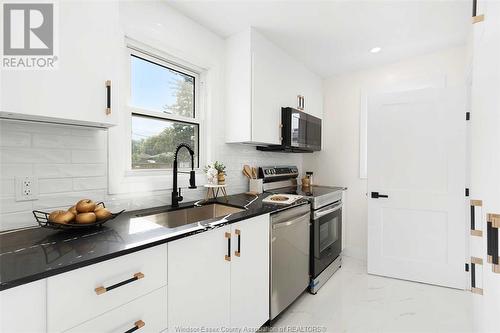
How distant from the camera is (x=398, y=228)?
282cm

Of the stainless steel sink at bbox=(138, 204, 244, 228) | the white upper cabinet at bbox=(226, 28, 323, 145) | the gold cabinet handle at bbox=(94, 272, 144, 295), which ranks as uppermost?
the white upper cabinet at bbox=(226, 28, 323, 145)

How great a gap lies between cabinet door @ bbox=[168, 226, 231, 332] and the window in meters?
0.96

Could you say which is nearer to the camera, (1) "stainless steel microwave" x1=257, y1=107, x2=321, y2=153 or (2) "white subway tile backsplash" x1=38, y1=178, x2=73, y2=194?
(2) "white subway tile backsplash" x1=38, y1=178, x2=73, y2=194

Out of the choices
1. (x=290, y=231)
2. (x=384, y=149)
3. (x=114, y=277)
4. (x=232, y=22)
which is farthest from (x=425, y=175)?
(x=114, y=277)

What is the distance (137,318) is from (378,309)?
6.94 feet

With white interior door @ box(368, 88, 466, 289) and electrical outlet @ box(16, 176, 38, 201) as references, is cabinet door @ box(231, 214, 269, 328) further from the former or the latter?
white interior door @ box(368, 88, 466, 289)

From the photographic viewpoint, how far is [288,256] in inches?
81.0

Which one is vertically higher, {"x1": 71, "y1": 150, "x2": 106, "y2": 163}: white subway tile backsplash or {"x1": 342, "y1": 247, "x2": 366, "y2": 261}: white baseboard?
{"x1": 71, "y1": 150, "x2": 106, "y2": 163}: white subway tile backsplash

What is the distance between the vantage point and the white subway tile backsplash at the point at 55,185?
1369mm

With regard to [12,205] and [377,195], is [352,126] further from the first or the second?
[12,205]

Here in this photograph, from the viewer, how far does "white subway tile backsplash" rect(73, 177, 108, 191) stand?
1508 mm

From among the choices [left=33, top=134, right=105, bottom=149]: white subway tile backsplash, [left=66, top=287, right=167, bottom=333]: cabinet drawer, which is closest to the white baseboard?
[left=66, top=287, right=167, bottom=333]: cabinet drawer

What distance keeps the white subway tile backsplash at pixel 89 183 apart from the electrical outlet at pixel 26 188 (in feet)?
0.63

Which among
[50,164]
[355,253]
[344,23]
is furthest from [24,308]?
[355,253]
